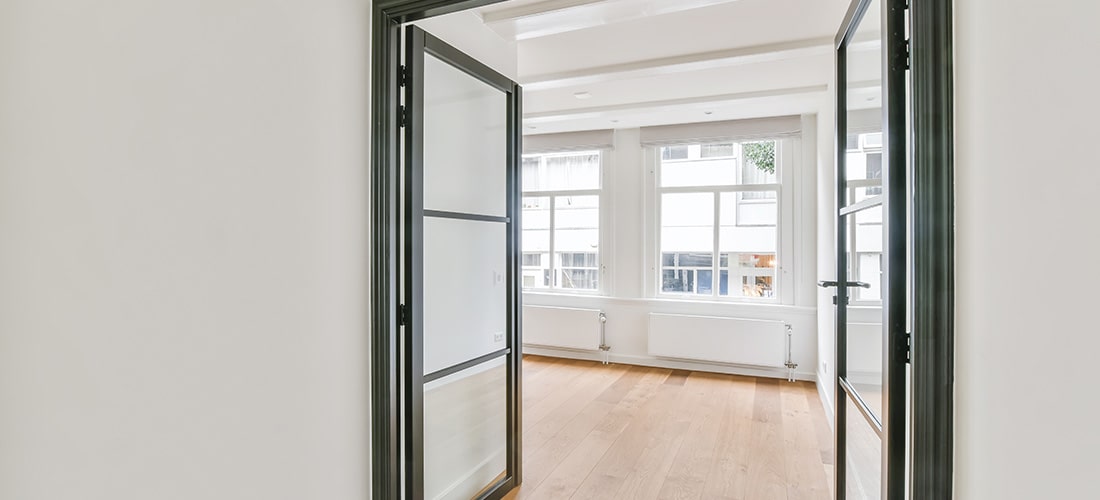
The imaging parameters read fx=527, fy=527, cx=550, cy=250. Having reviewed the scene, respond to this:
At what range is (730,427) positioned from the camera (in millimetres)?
3664

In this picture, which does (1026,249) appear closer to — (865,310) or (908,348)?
(908,348)

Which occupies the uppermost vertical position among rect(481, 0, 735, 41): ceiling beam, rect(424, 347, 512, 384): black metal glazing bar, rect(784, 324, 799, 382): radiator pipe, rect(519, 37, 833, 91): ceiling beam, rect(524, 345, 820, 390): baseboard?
rect(519, 37, 833, 91): ceiling beam

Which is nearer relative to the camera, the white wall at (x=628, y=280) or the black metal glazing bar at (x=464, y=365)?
the black metal glazing bar at (x=464, y=365)

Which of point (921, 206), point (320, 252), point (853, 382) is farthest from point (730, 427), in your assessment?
point (320, 252)

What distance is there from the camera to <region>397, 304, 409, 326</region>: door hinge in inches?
76.0

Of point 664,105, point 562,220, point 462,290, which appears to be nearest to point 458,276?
point 462,290

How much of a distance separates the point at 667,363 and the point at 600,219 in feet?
5.57

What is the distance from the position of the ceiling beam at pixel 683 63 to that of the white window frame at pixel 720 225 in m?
1.82

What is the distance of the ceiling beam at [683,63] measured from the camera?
315cm

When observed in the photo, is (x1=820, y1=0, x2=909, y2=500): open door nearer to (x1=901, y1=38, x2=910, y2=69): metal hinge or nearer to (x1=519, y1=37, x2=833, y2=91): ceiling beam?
(x1=901, y1=38, x2=910, y2=69): metal hinge

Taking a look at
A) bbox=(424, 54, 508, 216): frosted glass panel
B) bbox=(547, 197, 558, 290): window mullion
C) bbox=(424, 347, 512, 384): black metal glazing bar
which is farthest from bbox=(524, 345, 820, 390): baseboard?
bbox=(424, 54, 508, 216): frosted glass panel

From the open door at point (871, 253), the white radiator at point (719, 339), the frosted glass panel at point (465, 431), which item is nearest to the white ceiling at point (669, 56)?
the open door at point (871, 253)

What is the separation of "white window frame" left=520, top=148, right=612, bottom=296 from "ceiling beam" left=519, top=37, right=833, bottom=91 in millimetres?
1903

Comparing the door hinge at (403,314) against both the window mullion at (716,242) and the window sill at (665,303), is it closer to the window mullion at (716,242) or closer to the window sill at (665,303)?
the window sill at (665,303)
